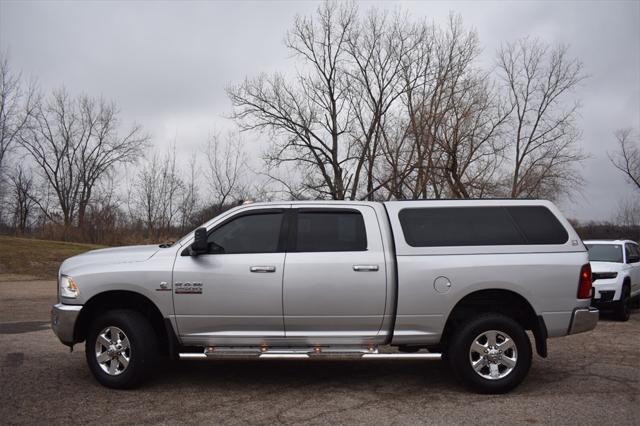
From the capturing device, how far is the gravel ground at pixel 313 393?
528cm

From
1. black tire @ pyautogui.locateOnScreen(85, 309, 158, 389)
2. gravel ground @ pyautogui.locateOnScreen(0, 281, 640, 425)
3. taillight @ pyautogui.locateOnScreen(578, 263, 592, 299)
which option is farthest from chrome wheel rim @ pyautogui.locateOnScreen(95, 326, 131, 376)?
taillight @ pyautogui.locateOnScreen(578, 263, 592, 299)

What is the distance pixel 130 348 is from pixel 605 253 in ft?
37.1

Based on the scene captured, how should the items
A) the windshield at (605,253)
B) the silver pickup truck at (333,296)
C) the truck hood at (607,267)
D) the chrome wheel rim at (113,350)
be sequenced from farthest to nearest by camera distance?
1. the windshield at (605,253)
2. the truck hood at (607,267)
3. the chrome wheel rim at (113,350)
4. the silver pickup truck at (333,296)

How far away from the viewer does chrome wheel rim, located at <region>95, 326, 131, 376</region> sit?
Answer: 6.10 meters

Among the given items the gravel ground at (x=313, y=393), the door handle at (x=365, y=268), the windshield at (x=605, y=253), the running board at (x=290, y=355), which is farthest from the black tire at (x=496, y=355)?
the windshield at (x=605, y=253)

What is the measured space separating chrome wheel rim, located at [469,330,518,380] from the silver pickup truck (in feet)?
0.03

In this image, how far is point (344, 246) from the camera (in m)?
6.19

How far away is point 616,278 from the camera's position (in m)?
12.1

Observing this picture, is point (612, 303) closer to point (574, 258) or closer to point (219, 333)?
point (574, 258)

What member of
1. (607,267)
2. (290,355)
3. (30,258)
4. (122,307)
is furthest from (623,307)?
(30,258)

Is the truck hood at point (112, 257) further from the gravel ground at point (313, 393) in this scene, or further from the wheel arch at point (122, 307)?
the gravel ground at point (313, 393)

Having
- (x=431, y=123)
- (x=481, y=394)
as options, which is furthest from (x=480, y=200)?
(x=431, y=123)

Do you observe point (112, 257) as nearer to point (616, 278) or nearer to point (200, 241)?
point (200, 241)

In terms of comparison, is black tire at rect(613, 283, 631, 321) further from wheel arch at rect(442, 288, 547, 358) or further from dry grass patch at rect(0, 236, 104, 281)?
dry grass patch at rect(0, 236, 104, 281)
